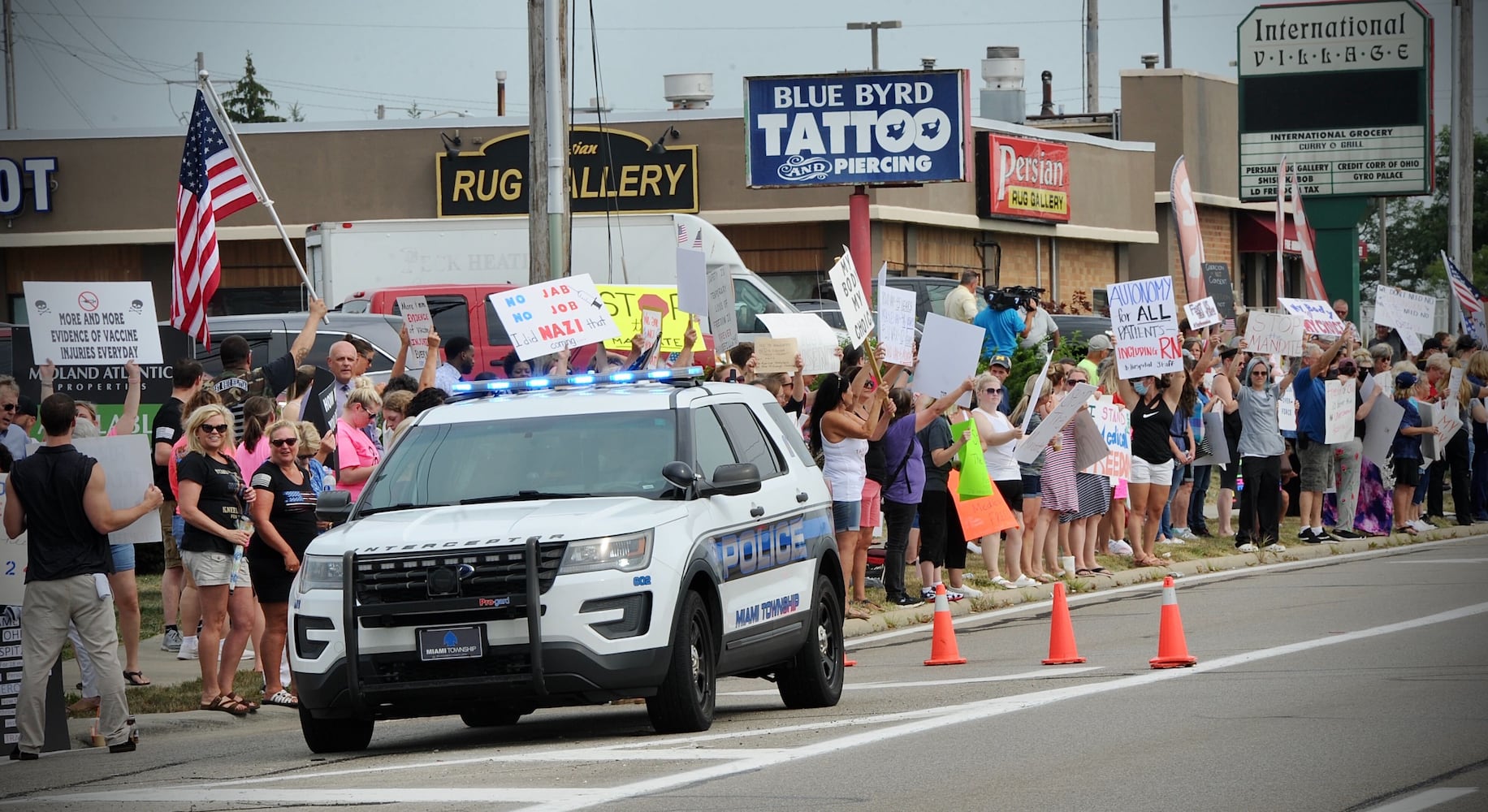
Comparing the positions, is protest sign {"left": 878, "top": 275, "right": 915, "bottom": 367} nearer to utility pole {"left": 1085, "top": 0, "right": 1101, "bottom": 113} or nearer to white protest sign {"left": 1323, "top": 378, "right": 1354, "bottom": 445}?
white protest sign {"left": 1323, "top": 378, "right": 1354, "bottom": 445}

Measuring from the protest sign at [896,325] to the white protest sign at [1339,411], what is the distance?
23.7ft

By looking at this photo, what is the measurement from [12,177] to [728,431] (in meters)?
31.9

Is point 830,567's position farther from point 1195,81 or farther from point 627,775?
point 1195,81

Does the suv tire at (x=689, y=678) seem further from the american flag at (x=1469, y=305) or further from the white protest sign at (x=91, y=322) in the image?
the american flag at (x=1469, y=305)

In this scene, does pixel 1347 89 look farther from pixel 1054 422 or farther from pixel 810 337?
pixel 1054 422

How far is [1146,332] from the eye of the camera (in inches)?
823

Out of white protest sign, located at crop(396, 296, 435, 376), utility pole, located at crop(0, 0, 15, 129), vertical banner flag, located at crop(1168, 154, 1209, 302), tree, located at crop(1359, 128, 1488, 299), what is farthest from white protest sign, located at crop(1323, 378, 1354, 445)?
tree, located at crop(1359, 128, 1488, 299)

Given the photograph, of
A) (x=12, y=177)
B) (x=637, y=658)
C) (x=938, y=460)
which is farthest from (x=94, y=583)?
(x=12, y=177)

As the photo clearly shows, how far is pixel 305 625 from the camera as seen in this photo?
34.7 feet

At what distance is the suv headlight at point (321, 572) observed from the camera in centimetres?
1048

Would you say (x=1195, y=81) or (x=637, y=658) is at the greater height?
(x=1195, y=81)

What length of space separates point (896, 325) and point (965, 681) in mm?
5707

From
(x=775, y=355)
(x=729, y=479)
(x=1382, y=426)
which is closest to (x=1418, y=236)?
(x=1382, y=426)

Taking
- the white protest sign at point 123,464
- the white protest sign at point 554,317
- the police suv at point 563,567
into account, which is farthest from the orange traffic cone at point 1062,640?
the white protest sign at point 123,464
